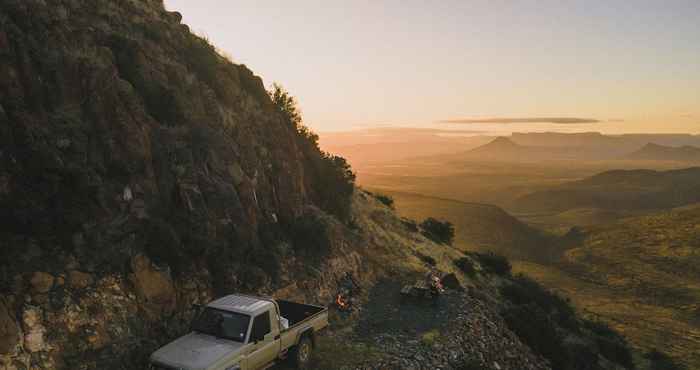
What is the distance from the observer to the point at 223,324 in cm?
1107

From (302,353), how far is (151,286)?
4.92 m

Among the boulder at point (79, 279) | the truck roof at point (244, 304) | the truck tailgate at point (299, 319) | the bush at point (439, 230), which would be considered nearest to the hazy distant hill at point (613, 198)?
the bush at point (439, 230)

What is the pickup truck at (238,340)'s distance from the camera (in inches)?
381

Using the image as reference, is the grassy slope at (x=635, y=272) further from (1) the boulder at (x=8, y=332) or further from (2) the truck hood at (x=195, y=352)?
(1) the boulder at (x=8, y=332)

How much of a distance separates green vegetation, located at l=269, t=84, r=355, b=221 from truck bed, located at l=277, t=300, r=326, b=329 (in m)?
12.9

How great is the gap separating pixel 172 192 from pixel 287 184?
308 inches

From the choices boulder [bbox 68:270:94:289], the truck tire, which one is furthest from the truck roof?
boulder [bbox 68:270:94:289]

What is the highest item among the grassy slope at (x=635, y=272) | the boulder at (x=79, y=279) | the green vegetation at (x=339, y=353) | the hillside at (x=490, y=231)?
the boulder at (x=79, y=279)

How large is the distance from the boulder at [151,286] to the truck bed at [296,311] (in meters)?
3.47

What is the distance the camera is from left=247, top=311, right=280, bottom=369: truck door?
10.8 m

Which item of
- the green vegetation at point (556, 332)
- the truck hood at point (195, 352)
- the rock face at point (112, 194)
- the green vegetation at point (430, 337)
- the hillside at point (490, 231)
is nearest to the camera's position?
the truck hood at point (195, 352)

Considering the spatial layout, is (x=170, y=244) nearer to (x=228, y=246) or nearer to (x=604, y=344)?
(x=228, y=246)

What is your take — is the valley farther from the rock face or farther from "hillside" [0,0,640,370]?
the rock face

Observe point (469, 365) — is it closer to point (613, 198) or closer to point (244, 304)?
point (244, 304)
